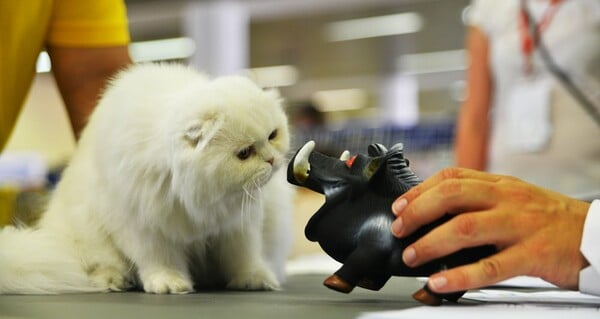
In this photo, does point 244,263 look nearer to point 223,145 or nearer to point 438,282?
point 223,145

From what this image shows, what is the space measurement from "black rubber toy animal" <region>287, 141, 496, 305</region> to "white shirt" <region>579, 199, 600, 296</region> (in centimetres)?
9

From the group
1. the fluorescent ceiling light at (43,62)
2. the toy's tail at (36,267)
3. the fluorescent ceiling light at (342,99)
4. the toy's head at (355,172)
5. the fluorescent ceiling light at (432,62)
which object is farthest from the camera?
the fluorescent ceiling light at (342,99)

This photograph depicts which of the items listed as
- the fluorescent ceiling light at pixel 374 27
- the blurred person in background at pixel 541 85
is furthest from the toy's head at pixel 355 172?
the fluorescent ceiling light at pixel 374 27

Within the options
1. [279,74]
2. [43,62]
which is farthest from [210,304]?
[279,74]

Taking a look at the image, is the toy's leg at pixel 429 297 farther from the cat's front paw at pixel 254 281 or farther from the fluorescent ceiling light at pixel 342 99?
the fluorescent ceiling light at pixel 342 99

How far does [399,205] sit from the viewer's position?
67 centimetres

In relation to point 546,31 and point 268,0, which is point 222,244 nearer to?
point 546,31

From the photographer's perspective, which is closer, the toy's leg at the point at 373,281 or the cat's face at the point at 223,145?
the toy's leg at the point at 373,281

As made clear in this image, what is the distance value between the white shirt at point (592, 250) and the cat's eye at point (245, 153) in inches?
16.3

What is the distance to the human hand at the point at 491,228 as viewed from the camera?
651 mm

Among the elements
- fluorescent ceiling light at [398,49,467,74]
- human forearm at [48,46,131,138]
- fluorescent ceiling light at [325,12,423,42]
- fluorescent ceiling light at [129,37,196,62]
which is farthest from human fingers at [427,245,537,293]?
fluorescent ceiling light at [398,49,467,74]

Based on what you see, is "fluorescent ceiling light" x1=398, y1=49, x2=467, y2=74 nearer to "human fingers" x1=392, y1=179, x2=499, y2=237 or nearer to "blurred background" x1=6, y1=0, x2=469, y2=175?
"blurred background" x1=6, y1=0, x2=469, y2=175

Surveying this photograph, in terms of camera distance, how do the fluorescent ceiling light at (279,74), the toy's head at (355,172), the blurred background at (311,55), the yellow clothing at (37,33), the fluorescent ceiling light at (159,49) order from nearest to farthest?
the toy's head at (355,172)
the yellow clothing at (37,33)
the blurred background at (311,55)
the fluorescent ceiling light at (159,49)
the fluorescent ceiling light at (279,74)

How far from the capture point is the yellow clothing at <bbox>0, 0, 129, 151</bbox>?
1.14 meters
